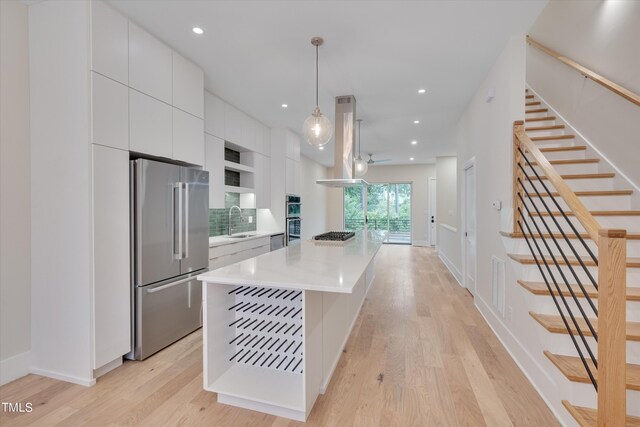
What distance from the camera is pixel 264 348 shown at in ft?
6.77

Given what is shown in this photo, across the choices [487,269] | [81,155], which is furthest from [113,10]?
[487,269]

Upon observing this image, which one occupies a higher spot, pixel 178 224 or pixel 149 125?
pixel 149 125

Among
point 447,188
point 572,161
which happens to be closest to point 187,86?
point 572,161

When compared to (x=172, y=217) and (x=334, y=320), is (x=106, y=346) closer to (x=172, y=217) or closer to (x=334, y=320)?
(x=172, y=217)

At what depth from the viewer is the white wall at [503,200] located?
6.92ft

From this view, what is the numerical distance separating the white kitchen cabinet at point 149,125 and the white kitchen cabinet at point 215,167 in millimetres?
1035

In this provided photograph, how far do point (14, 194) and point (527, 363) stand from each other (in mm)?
4169

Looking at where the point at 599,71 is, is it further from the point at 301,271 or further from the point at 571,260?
the point at 301,271

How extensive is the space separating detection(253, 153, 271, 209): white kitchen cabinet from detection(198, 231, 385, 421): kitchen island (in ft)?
9.81

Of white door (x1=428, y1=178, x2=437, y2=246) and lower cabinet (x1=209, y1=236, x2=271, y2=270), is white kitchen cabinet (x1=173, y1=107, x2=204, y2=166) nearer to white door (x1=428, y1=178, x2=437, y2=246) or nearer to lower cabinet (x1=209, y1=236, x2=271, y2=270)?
lower cabinet (x1=209, y1=236, x2=271, y2=270)

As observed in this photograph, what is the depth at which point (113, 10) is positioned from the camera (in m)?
2.21

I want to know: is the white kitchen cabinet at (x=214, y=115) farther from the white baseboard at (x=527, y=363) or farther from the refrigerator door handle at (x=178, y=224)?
the white baseboard at (x=527, y=363)

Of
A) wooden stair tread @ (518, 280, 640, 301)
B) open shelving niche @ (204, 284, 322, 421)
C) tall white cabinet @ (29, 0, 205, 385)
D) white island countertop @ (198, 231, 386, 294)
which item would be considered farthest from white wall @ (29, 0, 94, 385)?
wooden stair tread @ (518, 280, 640, 301)

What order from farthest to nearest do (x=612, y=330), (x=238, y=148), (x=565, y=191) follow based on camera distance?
(x=238, y=148) → (x=565, y=191) → (x=612, y=330)
